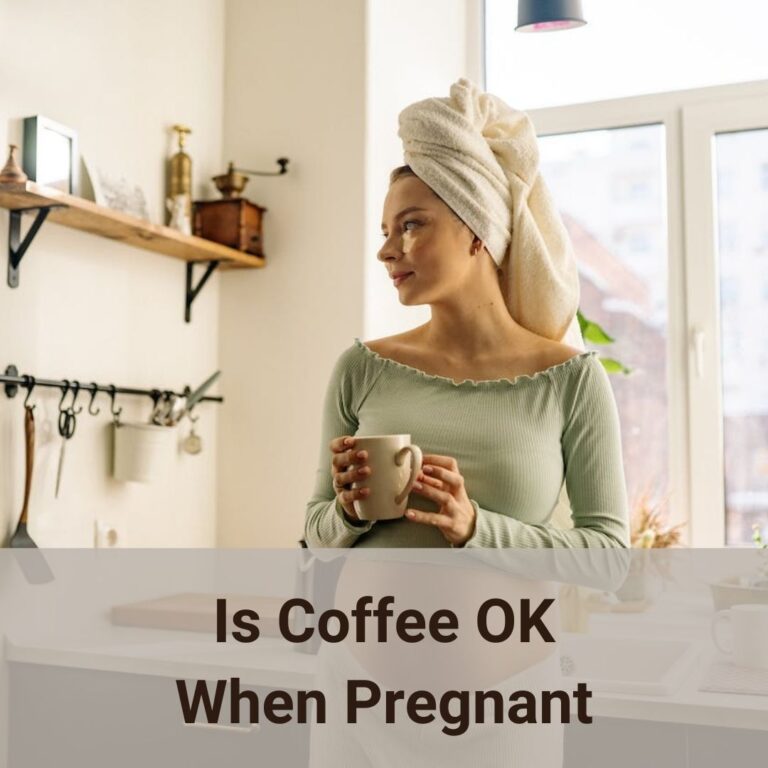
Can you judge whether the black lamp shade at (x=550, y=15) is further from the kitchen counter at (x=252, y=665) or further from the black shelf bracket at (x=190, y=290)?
the kitchen counter at (x=252, y=665)

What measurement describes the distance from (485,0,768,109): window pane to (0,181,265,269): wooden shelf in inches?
37.5

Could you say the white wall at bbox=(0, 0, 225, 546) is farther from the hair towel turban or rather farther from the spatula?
the hair towel turban

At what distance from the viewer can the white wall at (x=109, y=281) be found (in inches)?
75.3

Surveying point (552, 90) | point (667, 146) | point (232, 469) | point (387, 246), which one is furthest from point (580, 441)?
point (552, 90)

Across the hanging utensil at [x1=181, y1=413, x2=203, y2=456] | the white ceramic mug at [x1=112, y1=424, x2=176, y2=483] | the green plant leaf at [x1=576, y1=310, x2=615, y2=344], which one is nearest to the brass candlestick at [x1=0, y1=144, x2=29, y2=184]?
the white ceramic mug at [x1=112, y1=424, x2=176, y2=483]

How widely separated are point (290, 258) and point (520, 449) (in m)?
1.37

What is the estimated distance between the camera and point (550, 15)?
84.4 inches

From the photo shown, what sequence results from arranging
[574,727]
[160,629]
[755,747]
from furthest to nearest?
[160,629]
[574,727]
[755,747]

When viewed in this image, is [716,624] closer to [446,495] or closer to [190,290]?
[446,495]

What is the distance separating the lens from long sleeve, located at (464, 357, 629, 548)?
1151 mm

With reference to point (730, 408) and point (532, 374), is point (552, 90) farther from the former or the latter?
point (532, 374)

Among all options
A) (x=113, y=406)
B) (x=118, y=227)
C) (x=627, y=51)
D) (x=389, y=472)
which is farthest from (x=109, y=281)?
(x=627, y=51)

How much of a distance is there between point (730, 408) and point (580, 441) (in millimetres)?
1442

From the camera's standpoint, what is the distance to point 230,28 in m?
2.54
